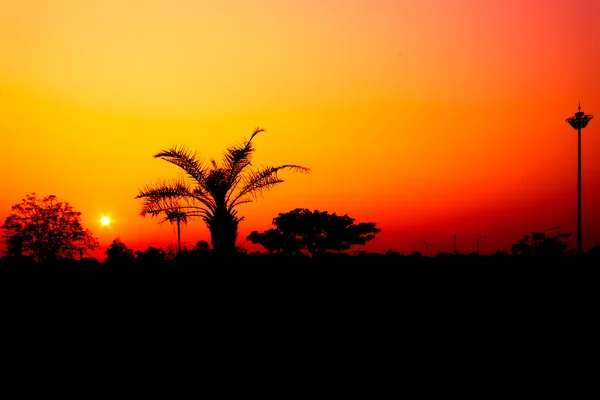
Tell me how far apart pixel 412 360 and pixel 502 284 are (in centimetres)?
666

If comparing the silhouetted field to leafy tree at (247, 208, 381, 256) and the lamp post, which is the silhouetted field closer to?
the lamp post

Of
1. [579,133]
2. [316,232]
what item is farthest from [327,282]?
[316,232]

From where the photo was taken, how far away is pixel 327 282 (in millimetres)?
22234

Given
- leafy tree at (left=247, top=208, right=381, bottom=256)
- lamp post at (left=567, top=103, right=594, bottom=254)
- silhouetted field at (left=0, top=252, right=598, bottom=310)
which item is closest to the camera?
silhouetted field at (left=0, top=252, right=598, bottom=310)

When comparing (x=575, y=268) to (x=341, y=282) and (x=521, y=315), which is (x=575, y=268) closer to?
(x=521, y=315)

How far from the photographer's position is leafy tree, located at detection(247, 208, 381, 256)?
222ft

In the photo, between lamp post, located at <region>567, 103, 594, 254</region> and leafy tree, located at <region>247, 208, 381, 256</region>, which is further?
leafy tree, located at <region>247, 208, 381, 256</region>

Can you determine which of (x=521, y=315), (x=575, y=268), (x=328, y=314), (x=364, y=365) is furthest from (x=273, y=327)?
(x=575, y=268)

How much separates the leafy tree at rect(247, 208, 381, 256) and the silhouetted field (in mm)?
41078

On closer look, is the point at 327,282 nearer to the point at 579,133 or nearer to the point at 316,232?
the point at 579,133

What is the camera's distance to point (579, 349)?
12680mm

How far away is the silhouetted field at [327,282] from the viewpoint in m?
16.9

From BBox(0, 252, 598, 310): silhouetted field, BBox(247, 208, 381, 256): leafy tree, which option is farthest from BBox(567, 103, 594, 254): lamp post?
BBox(247, 208, 381, 256): leafy tree

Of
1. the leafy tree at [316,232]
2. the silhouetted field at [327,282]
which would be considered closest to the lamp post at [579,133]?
the silhouetted field at [327,282]
